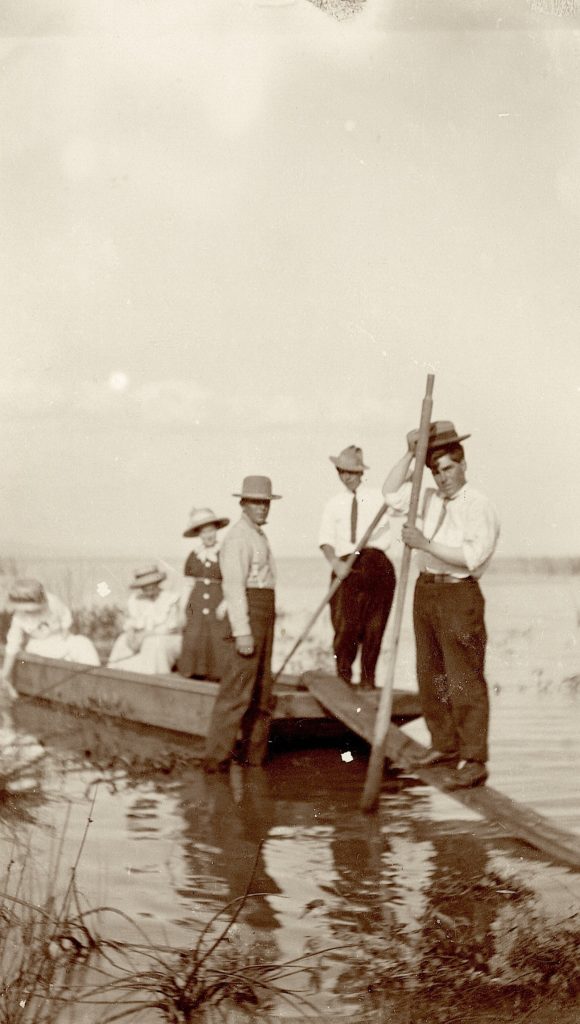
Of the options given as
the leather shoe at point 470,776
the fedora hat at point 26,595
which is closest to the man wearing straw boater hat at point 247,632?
the leather shoe at point 470,776

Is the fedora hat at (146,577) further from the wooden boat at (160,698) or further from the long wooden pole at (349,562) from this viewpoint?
the long wooden pole at (349,562)

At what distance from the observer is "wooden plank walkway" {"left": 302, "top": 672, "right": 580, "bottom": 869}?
529 cm

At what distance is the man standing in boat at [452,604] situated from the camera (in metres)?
5.98

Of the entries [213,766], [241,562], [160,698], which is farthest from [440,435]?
[160,698]

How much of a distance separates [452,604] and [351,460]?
6.80ft

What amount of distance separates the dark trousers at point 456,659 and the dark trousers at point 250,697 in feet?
3.65

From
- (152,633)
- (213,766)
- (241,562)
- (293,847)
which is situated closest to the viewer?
(293,847)

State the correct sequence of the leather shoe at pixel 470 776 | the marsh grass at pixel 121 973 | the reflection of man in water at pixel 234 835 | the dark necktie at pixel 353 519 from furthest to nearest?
the dark necktie at pixel 353 519, the leather shoe at pixel 470 776, the reflection of man in water at pixel 234 835, the marsh grass at pixel 121 973

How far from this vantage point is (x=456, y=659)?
6.16m

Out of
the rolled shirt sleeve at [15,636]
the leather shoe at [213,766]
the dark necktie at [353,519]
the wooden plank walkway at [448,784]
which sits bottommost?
the leather shoe at [213,766]

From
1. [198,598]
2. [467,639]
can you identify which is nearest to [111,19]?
[467,639]

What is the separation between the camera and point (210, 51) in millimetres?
5203

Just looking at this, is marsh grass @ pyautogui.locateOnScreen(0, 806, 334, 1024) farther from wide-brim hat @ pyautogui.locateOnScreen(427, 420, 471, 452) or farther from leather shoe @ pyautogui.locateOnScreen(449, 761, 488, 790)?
wide-brim hat @ pyautogui.locateOnScreen(427, 420, 471, 452)

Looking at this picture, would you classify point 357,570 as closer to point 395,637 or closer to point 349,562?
point 349,562
